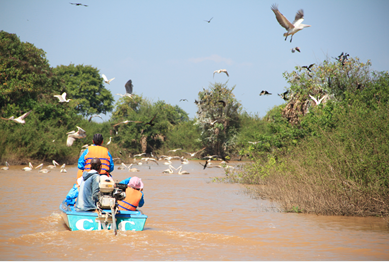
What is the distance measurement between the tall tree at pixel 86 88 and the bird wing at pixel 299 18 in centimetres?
5093

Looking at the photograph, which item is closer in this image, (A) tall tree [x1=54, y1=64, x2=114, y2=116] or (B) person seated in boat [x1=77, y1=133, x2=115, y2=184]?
(B) person seated in boat [x1=77, y1=133, x2=115, y2=184]

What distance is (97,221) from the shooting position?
313 inches

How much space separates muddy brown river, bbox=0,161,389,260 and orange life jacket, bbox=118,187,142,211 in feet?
2.01

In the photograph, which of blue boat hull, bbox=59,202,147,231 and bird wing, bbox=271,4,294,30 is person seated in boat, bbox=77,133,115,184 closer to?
blue boat hull, bbox=59,202,147,231

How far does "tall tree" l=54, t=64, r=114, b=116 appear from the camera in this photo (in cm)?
6178

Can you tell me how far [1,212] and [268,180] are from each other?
9355 millimetres

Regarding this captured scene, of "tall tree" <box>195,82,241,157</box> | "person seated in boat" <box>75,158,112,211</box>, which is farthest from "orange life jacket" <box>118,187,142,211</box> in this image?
"tall tree" <box>195,82,241,157</box>

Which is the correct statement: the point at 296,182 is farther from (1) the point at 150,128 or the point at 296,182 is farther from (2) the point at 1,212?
A: (1) the point at 150,128

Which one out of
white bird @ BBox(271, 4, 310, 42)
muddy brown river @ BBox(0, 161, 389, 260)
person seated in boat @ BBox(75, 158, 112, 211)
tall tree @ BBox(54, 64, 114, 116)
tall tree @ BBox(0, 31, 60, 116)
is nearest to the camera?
muddy brown river @ BBox(0, 161, 389, 260)

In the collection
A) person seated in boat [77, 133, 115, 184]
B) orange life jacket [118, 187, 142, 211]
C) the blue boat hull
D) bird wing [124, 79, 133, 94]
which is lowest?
the blue boat hull

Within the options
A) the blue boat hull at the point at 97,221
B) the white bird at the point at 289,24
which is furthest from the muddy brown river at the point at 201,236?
the white bird at the point at 289,24

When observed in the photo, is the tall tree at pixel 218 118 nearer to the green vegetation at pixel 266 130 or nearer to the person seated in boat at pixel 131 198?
the green vegetation at pixel 266 130

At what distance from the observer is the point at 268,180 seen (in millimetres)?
16094

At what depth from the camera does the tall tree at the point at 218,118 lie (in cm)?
4978
